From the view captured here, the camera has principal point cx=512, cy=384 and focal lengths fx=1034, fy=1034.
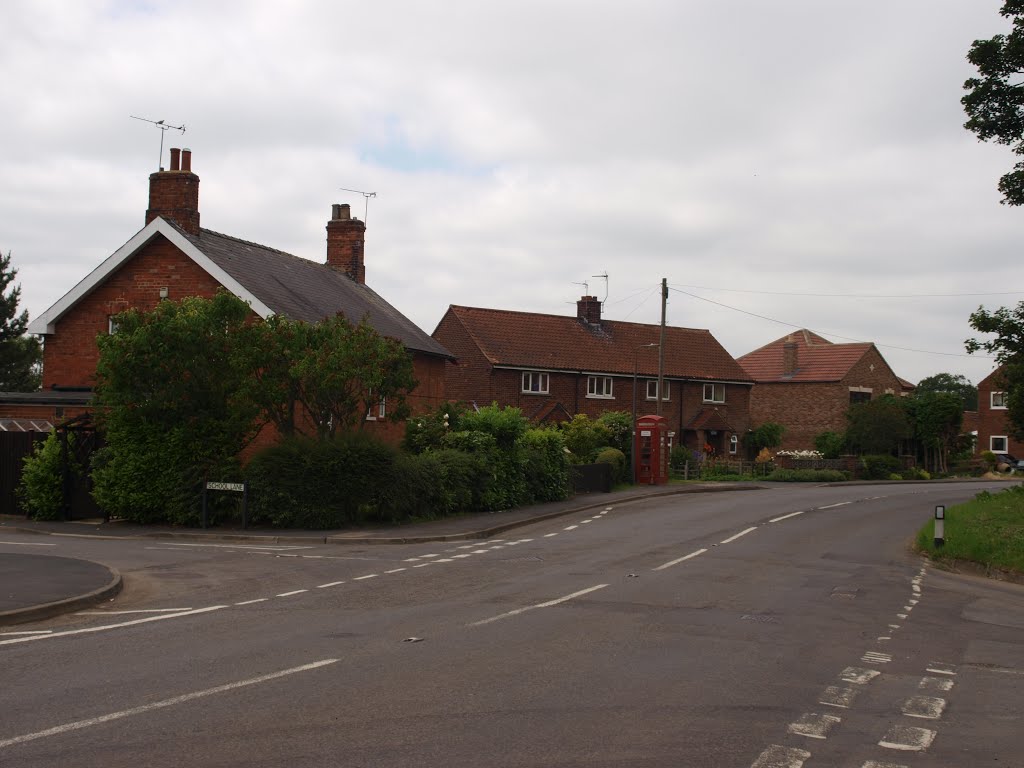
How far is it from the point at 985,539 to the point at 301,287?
879 inches

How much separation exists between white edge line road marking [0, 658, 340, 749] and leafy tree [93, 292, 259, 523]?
14.4 metres

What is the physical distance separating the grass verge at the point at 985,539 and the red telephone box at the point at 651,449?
15.7 m

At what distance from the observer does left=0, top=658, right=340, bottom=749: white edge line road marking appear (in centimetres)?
620

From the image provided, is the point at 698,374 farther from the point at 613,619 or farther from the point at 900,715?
the point at 900,715

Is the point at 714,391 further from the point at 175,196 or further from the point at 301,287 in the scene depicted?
the point at 175,196

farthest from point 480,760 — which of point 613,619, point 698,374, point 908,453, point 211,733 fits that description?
point 908,453

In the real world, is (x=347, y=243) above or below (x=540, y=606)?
above

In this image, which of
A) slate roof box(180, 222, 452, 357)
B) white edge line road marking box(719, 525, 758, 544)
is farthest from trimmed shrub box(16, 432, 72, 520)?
white edge line road marking box(719, 525, 758, 544)

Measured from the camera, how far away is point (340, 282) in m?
37.8

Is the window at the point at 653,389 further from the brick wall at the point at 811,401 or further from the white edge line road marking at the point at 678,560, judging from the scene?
the white edge line road marking at the point at 678,560

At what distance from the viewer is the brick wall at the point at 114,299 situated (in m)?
29.5

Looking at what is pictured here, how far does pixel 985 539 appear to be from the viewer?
17516 millimetres

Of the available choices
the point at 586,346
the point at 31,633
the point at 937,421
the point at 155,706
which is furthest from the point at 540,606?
the point at 937,421

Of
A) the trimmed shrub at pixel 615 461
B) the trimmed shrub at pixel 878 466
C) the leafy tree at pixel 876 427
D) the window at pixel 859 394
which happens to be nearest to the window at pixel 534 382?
the trimmed shrub at pixel 615 461
